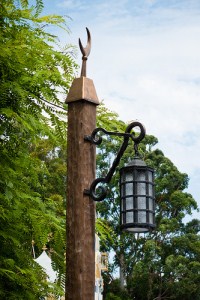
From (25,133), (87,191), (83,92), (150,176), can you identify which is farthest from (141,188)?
(25,133)

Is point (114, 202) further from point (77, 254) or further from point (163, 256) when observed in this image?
point (77, 254)

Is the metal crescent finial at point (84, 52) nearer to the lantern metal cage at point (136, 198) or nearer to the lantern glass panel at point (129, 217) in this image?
the lantern metal cage at point (136, 198)

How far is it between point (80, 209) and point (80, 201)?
0.06m

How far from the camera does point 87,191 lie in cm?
479

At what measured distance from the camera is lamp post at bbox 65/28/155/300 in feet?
15.5

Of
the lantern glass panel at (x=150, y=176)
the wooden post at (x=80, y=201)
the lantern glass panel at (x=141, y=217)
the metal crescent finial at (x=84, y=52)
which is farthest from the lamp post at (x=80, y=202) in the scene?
the lantern glass panel at (x=150, y=176)

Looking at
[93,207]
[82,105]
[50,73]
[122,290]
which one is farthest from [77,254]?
[122,290]

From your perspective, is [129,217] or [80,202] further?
[129,217]

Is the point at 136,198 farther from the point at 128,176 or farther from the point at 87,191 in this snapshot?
the point at 87,191

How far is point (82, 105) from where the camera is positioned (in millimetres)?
4980

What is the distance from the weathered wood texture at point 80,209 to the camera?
4703mm

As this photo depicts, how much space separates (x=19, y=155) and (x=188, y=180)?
2975cm

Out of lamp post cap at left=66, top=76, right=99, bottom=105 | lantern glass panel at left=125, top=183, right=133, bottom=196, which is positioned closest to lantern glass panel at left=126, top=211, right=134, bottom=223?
lantern glass panel at left=125, top=183, right=133, bottom=196

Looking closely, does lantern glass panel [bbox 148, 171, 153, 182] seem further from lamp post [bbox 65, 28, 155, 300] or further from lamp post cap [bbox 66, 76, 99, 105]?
lamp post cap [bbox 66, 76, 99, 105]
